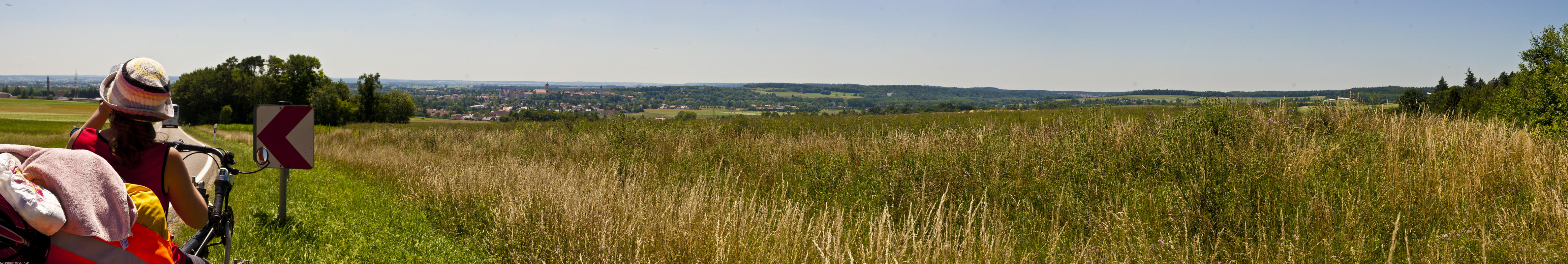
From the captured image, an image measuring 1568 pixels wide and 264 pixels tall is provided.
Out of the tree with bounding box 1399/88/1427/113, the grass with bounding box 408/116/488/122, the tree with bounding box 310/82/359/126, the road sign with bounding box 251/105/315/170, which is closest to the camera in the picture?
the road sign with bounding box 251/105/315/170

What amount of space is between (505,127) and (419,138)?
3.00 meters

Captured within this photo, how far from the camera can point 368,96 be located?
275ft

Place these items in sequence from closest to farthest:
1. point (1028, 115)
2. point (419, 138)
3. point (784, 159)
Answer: point (784, 159) → point (1028, 115) → point (419, 138)

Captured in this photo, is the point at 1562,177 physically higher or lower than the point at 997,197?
higher

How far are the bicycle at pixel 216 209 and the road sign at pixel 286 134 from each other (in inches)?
104

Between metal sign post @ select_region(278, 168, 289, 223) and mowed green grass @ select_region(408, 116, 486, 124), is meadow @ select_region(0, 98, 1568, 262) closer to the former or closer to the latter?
metal sign post @ select_region(278, 168, 289, 223)

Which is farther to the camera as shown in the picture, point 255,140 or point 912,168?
point 912,168

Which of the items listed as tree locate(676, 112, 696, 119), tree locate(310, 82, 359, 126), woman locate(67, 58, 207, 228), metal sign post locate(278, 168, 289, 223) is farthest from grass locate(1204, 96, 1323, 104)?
tree locate(310, 82, 359, 126)

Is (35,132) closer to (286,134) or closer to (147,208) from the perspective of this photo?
(286,134)

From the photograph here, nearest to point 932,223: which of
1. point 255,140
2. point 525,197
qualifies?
point 525,197

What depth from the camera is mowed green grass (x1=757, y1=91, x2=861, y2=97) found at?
79.9m

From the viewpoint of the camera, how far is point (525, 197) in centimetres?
659

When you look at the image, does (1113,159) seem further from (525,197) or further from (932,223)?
(525,197)

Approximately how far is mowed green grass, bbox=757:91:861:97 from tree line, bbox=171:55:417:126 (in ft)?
143
